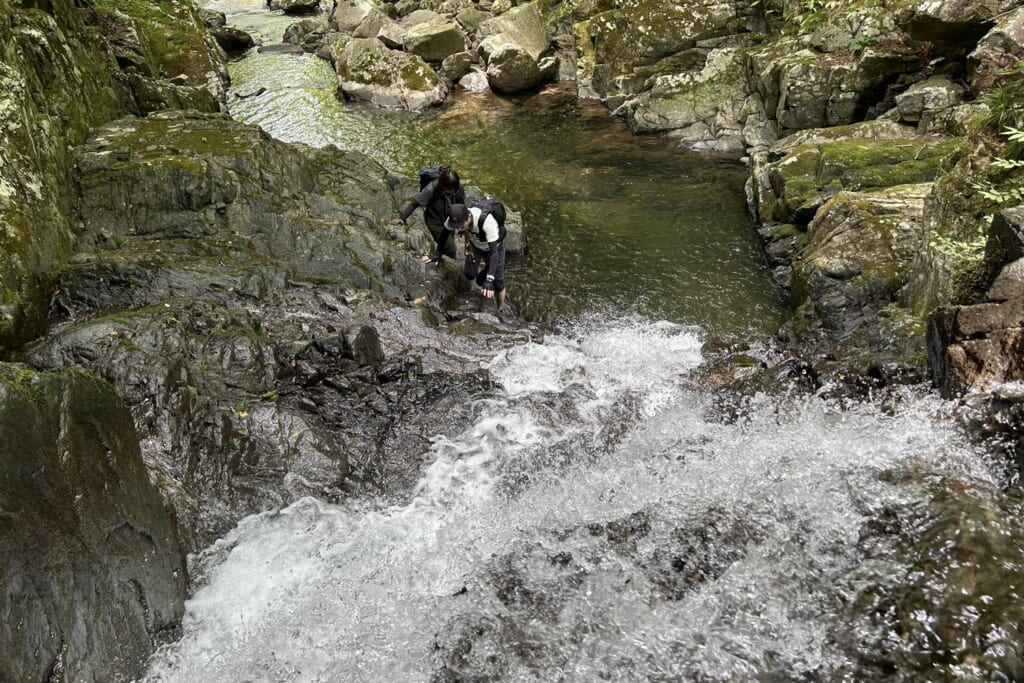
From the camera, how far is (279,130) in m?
20.9

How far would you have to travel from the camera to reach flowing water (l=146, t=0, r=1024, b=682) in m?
4.52

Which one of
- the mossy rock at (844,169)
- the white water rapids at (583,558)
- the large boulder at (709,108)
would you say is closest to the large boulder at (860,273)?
the mossy rock at (844,169)

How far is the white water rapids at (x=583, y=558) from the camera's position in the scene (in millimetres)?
4891

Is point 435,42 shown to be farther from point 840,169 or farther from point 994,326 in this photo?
point 994,326

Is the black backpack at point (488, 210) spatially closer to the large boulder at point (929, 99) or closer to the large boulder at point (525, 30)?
the large boulder at point (929, 99)

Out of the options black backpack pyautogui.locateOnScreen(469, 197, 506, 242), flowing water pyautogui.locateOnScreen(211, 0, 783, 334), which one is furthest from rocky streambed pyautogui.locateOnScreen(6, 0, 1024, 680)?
black backpack pyautogui.locateOnScreen(469, 197, 506, 242)

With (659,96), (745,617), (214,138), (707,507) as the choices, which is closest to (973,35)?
(659,96)

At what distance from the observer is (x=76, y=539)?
4316 millimetres

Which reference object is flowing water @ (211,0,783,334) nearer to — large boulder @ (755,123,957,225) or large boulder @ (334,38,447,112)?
large boulder @ (334,38,447,112)

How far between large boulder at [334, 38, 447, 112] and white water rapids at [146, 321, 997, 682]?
19.4m

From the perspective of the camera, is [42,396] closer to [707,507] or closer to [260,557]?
[260,557]

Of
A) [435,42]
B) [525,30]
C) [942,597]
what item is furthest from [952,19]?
[435,42]

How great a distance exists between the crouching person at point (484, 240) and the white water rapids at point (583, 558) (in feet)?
11.6

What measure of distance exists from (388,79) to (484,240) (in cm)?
1665
